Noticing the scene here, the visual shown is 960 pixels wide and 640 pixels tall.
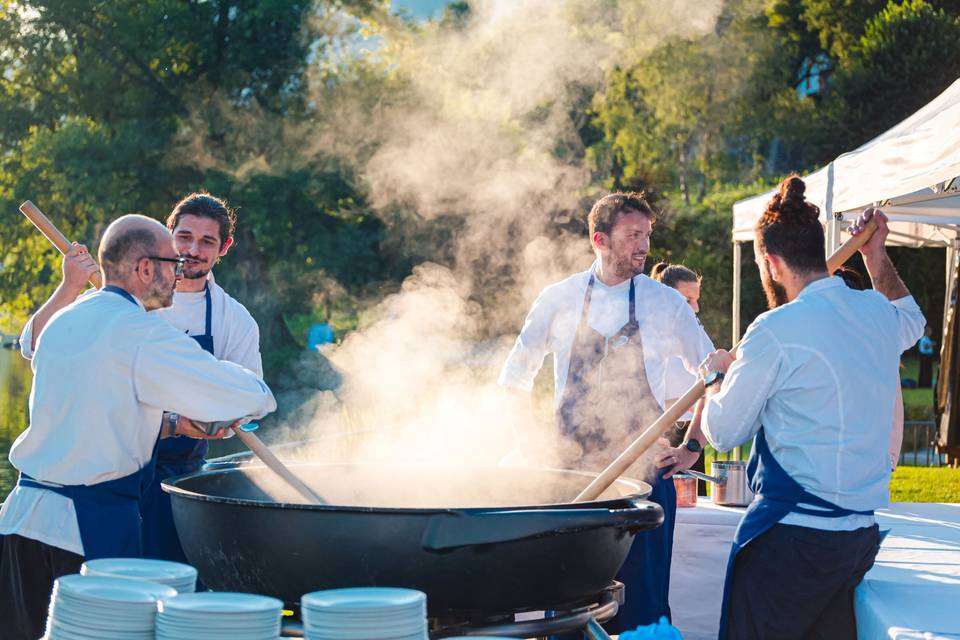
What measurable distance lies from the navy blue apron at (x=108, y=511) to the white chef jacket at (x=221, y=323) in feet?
2.42

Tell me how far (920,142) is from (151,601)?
3832 millimetres

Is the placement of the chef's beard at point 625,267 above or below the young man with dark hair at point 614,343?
above

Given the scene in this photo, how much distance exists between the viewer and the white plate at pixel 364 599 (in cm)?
185

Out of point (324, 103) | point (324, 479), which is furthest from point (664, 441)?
point (324, 103)

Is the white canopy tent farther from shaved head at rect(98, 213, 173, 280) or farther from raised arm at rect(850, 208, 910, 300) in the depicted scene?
shaved head at rect(98, 213, 173, 280)

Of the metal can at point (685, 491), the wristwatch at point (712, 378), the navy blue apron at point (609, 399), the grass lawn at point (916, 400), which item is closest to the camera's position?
the wristwatch at point (712, 378)

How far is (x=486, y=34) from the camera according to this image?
11.9 m

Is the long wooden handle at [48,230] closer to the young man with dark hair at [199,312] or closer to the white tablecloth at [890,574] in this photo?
the young man with dark hair at [199,312]

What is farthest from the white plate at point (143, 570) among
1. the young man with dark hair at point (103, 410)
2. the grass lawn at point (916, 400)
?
the grass lawn at point (916, 400)

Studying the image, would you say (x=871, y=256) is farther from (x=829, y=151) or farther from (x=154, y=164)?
(x=829, y=151)

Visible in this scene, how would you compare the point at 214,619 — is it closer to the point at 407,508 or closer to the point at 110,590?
the point at 110,590

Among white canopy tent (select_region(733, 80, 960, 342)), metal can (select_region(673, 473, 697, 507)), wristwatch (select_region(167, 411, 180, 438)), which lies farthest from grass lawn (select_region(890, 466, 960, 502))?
wristwatch (select_region(167, 411, 180, 438))

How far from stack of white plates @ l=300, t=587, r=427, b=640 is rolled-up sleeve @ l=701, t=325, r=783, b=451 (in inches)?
38.5

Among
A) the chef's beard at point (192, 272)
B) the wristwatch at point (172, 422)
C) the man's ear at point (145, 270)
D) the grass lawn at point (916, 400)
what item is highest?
the chef's beard at point (192, 272)
